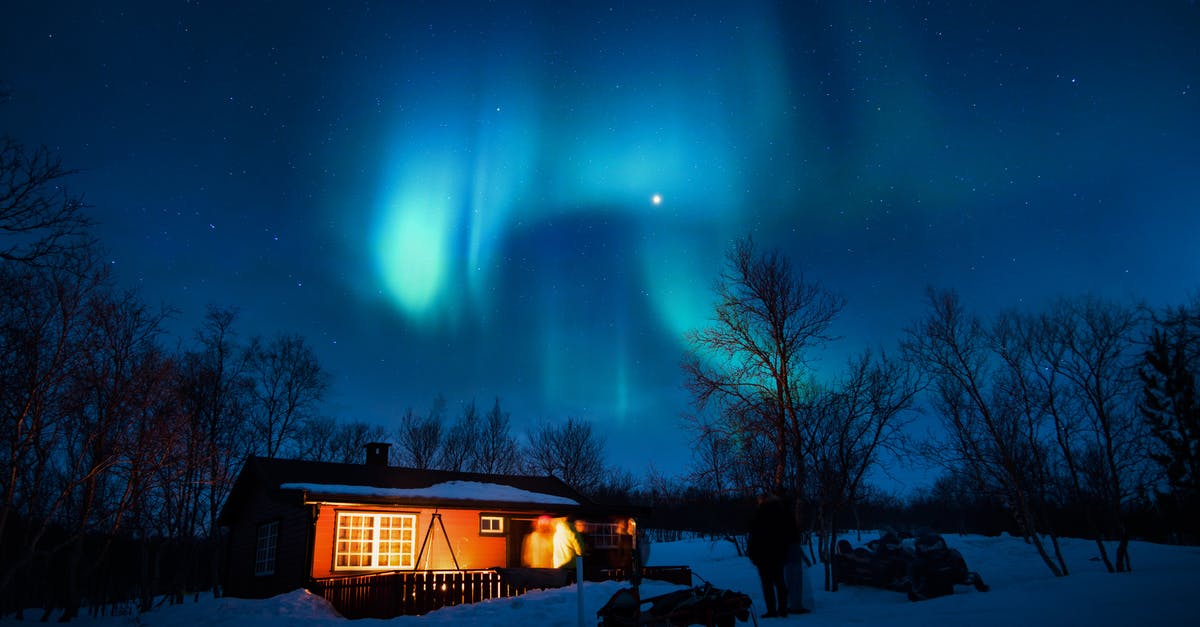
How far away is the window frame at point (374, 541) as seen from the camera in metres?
20.2

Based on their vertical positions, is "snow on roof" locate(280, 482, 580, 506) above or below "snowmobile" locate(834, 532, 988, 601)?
above

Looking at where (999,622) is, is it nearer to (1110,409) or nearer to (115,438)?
(1110,409)

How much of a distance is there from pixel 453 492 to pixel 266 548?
6.88m

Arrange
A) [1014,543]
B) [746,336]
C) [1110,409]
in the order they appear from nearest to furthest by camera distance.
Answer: [746,336]
[1110,409]
[1014,543]

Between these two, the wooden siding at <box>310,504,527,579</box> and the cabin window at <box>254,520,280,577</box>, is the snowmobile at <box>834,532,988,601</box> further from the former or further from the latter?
the cabin window at <box>254,520,280,577</box>

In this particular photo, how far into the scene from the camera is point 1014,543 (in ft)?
94.6

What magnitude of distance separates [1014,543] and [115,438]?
110 ft

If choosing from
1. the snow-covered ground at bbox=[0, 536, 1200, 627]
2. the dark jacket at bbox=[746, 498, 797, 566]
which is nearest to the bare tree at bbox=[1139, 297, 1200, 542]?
the snow-covered ground at bbox=[0, 536, 1200, 627]

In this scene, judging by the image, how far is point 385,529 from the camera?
21.2 m

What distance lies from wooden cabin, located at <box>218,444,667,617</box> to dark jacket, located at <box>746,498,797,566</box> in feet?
30.6

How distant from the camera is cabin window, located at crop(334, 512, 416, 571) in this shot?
20375mm

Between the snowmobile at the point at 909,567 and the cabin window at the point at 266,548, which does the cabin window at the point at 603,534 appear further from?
the cabin window at the point at 266,548

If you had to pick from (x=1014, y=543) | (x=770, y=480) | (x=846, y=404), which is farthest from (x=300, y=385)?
(x=1014, y=543)

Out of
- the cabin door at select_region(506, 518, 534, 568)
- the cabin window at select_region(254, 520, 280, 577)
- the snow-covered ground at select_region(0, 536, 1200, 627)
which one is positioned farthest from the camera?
the cabin door at select_region(506, 518, 534, 568)
